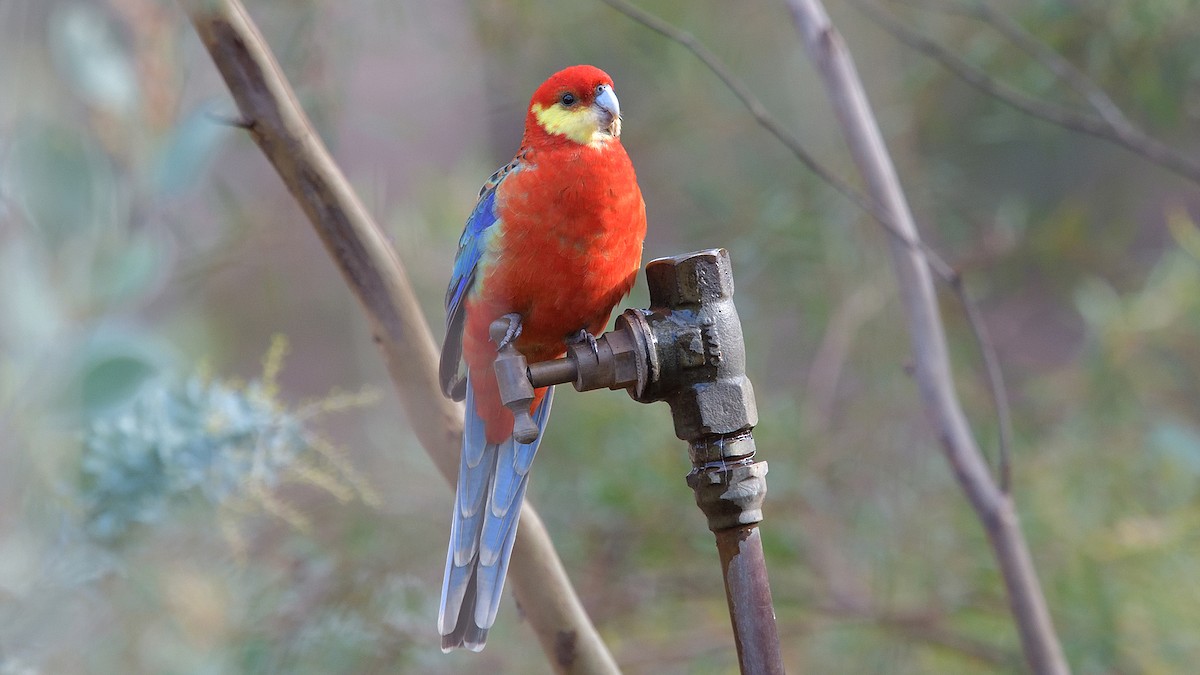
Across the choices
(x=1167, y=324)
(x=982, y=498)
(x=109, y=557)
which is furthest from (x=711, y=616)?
(x=109, y=557)

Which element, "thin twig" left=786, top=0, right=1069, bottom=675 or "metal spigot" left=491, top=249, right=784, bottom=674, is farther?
"thin twig" left=786, top=0, right=1069, bottom=675

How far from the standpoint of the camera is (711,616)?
7.88 feet

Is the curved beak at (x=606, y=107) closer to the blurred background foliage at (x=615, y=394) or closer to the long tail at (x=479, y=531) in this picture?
the long tail at (x=479, y=531)

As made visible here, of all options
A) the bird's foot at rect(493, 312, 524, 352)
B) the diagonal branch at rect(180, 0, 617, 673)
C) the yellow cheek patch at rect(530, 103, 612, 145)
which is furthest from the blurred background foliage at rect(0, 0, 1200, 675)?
the yellow cheek patch at rect(530, 103, 612, 145)

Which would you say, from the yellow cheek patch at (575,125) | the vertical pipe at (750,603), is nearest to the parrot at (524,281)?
the yellow cheek patch at (575,125)

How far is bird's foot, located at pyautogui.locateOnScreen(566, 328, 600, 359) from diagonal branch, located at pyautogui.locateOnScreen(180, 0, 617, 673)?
0.16 meters

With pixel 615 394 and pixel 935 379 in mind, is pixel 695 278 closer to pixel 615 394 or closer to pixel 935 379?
pixel 935 379

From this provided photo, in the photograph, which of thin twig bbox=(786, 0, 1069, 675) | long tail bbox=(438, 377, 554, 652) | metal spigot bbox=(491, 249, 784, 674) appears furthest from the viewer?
thin twig bbox=(786, 0, 1069, 675)

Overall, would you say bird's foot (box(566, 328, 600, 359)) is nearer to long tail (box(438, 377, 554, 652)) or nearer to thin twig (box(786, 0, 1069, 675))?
long tail (box(438, 377, 554, 652))

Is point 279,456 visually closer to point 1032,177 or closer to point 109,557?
point 109,557

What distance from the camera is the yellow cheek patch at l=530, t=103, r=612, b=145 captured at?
113cm

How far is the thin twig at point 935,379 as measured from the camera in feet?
4.86

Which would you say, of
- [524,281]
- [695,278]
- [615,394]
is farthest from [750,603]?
[615,394]

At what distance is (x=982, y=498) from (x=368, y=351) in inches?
70.7
